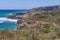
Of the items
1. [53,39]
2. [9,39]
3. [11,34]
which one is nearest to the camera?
[9,39]

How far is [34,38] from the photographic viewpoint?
608 cm

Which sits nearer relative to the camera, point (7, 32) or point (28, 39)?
point (28, 39)

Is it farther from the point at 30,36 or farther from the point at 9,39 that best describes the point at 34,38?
the point at 9,39

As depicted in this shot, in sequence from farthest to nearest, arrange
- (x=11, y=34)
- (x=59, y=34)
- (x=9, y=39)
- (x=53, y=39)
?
1. (x=59, y=34)
2. (x=53, y=39)
3. (x=11, y=34)
4. (x=9, y=39)

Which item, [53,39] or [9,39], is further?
[53,39]

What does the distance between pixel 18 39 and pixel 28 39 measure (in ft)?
1.02

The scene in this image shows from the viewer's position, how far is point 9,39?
577 cm

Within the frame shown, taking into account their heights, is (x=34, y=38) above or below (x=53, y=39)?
above

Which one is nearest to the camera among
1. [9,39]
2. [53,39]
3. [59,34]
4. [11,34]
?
[9,39]

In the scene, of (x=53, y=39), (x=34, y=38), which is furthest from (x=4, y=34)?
(x=53, y=39)

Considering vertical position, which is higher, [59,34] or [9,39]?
[9,39]

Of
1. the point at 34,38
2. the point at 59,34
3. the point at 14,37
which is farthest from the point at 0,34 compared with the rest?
the point at 59,34

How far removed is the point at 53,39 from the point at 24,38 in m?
2.39

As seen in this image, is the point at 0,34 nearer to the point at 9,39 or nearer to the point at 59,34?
the point at 9,39
